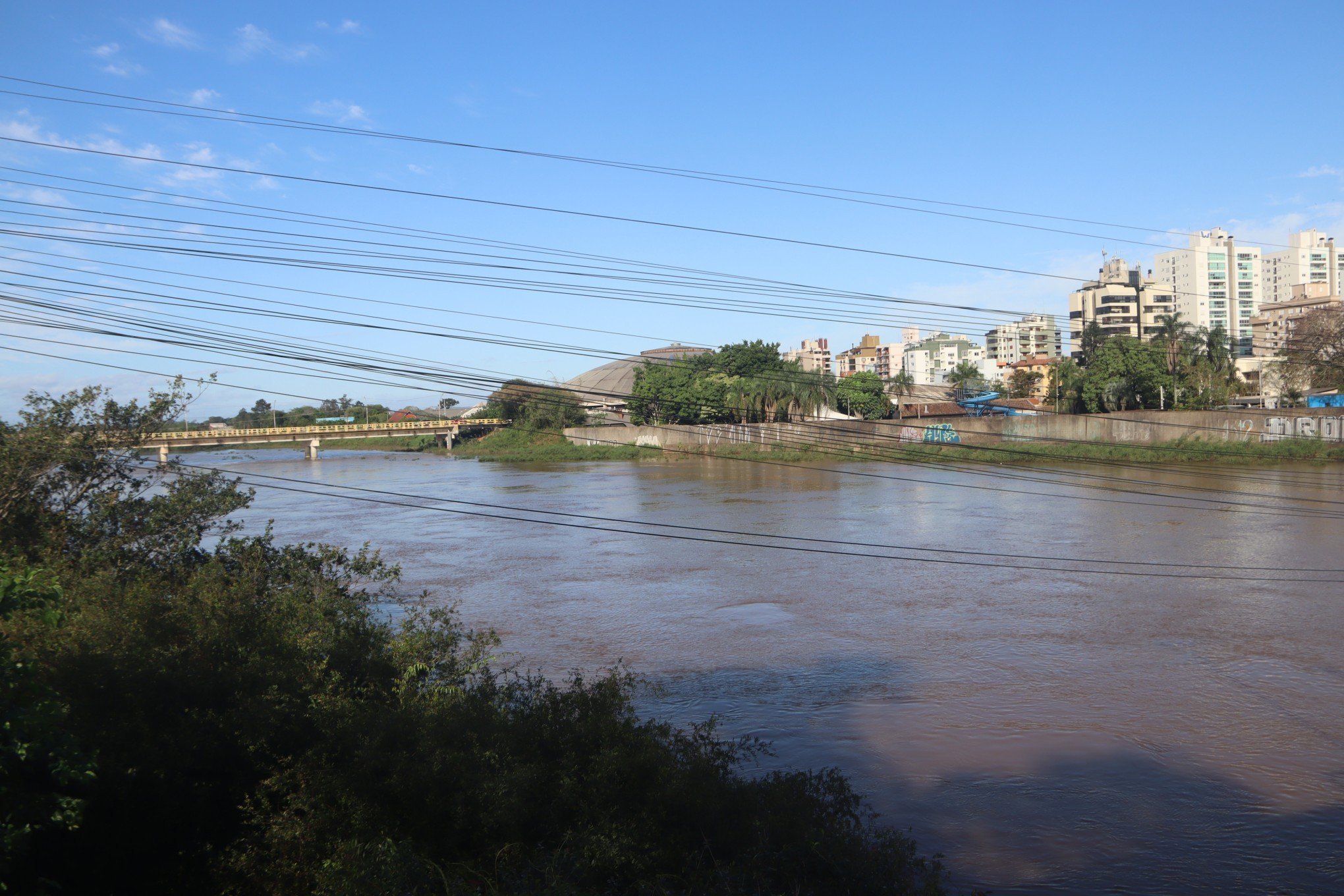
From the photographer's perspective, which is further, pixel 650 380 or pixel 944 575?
pixel 650 380

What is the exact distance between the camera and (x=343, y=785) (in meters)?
5.61

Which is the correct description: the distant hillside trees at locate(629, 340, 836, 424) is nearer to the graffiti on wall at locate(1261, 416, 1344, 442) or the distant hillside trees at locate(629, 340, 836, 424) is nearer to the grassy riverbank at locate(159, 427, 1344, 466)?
the grassy riverbank at locate(159, 427, 1344, 466)

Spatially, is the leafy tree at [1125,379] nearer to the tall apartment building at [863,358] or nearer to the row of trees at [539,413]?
the row of trees at [539,413]

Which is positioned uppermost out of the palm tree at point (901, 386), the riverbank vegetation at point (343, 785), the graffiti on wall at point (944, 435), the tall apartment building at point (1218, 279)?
the tall apartment building at point (1218, 279)

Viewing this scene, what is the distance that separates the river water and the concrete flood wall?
17.6 feet

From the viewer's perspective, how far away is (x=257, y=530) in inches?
888

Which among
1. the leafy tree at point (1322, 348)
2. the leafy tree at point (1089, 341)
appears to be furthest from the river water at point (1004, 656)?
the leafy tree at point (1089, 341)

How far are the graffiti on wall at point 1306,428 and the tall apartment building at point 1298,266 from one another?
55.9 metres

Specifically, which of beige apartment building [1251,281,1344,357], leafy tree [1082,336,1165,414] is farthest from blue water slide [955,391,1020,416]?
beige apartment building [1251,281,1344,357]

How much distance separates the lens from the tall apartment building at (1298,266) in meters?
78.1

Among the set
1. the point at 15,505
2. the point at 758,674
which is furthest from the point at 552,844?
the point at 15,505

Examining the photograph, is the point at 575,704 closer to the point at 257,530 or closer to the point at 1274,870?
the point at 1274,870

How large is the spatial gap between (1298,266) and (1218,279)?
304 inches

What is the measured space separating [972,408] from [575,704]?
124 feet
